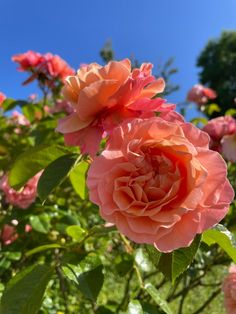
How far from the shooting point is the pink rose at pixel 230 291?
1.02 m

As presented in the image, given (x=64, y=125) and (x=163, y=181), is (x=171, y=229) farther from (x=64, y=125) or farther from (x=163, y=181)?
Result: (x=64, y=125)

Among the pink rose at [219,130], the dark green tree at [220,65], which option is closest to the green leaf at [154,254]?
the pink rose at [219,130]

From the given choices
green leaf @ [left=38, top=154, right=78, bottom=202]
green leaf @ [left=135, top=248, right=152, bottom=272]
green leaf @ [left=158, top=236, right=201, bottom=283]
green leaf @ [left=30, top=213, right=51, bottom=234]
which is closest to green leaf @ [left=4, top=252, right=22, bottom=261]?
green leaf @ [left=30, top=213, right=51, bottom=234]

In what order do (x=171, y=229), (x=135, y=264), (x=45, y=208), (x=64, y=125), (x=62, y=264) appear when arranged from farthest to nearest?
(x=45, y=208), (x=135, y=264), (x=62, y=264), (x=64, y=125), (x=171, y=229)

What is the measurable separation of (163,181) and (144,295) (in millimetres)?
994

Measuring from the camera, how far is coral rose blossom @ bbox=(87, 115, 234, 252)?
25.1 inches

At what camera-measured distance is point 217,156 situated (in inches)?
25.8

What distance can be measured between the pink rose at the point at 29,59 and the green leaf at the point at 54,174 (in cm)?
185

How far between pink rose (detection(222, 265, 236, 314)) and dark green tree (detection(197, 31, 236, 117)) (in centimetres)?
2123

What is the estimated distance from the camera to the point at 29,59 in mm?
2617

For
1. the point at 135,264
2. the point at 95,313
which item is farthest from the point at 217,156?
the point at 95,313

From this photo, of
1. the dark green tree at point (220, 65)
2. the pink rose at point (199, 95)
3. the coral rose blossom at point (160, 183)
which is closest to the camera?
the coral rose blossom at point (160, 183)

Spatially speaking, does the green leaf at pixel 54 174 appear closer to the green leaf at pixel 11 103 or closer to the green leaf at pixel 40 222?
the green leaf at pixel 40 222

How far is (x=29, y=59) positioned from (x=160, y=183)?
2.10 metres
